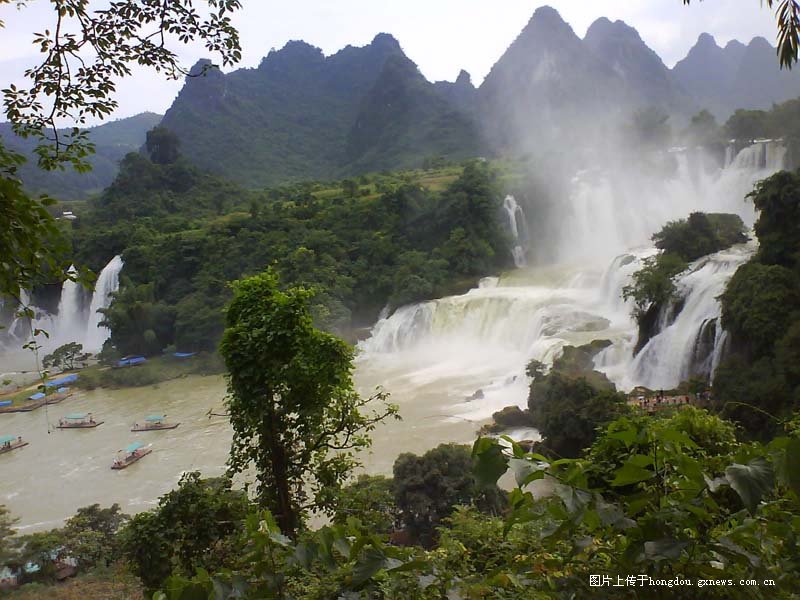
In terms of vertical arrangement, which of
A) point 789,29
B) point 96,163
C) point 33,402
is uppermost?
point 96,163

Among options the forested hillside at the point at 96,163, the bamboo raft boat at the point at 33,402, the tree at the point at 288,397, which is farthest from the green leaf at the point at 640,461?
the forested hillside at the point at 96,163

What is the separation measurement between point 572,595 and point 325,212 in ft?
76.5

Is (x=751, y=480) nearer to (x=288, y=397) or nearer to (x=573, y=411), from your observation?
(x=288, y=397)

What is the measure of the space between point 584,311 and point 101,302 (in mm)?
18918

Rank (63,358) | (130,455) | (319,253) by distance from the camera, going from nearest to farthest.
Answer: (130,455) → (63,358) → (319,253)

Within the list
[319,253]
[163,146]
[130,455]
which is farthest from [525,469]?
[163,146]

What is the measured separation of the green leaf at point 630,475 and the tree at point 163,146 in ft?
121

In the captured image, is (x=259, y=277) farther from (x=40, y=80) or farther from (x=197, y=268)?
(x=197, y=268)

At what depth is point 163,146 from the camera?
1364 inches

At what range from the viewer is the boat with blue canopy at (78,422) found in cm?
1377

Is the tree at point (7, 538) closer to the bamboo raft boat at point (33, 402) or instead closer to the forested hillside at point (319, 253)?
the bamboo raft boat at point (33, 402)

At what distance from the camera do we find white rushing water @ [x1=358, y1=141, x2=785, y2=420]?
35.0 feet

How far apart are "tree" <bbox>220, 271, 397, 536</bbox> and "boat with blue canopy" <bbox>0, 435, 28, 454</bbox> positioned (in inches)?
430

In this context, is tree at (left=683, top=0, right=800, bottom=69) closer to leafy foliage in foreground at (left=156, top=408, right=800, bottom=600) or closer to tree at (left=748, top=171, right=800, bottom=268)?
leafy foliage in foreground at (left=156, top=408, right=800, bottom=600)
